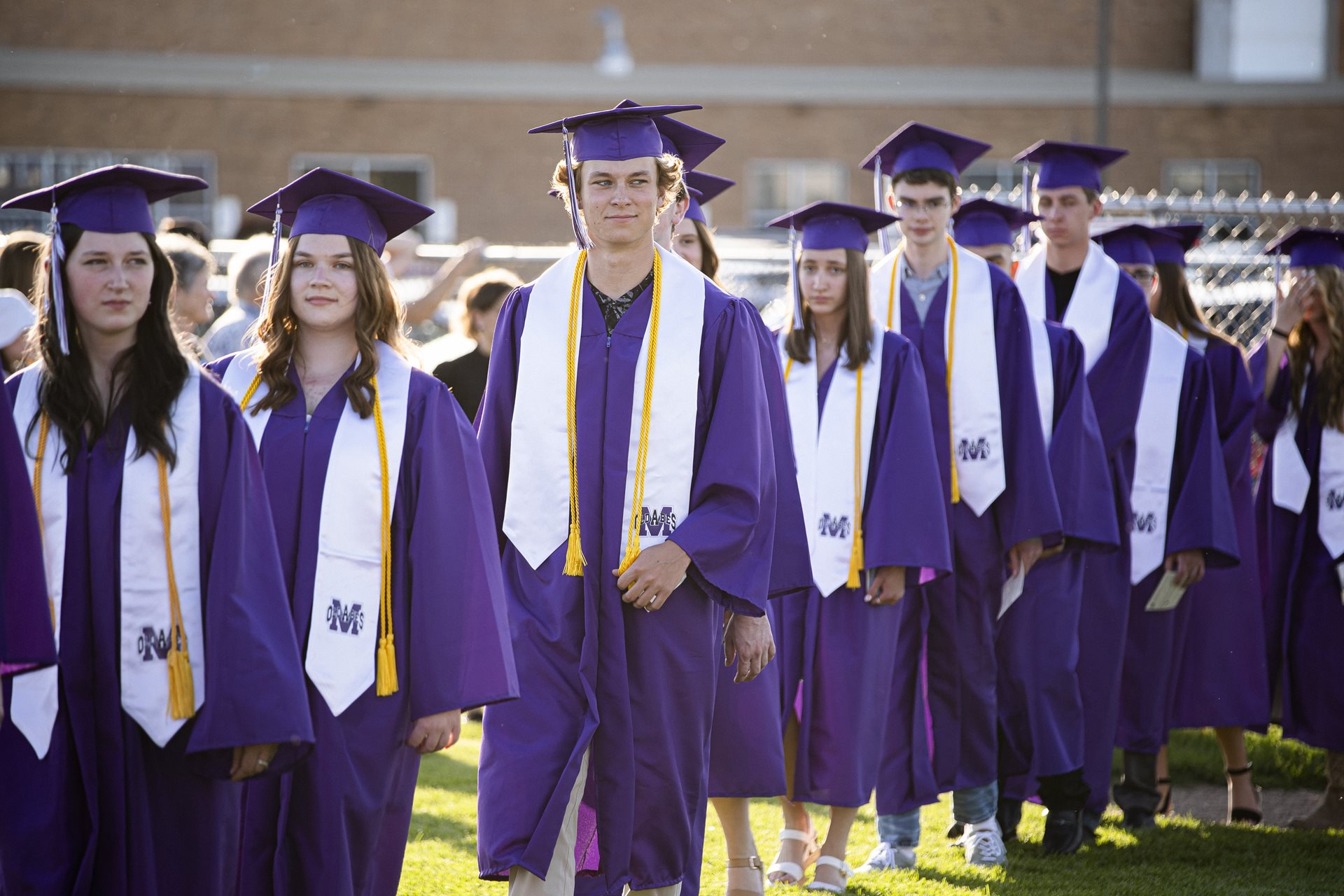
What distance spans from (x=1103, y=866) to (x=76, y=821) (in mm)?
3627

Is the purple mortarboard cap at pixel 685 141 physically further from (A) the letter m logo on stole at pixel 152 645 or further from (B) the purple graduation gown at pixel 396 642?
(A) the letter m logo on stole at pixel 152 645

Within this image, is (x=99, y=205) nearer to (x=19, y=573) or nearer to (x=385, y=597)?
(x=19, y=573)

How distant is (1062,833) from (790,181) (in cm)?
1979

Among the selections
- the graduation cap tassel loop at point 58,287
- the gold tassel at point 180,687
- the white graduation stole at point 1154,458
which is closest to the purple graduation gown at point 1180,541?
the white graduation stole at point 1154,458

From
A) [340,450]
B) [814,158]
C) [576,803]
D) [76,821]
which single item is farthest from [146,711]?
[814,158]

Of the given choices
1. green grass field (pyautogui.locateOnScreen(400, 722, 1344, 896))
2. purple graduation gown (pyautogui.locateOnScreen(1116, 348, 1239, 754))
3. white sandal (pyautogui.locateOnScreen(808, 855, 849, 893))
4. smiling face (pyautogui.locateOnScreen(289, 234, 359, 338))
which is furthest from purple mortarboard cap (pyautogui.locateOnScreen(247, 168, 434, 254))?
purple graduation gown (pyautogui.locateOnScreen(1116, 348, 1239, 754))

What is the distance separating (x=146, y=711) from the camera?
10.6ft

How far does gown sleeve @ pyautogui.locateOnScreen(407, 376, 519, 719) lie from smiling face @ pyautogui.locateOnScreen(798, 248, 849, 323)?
189 cm

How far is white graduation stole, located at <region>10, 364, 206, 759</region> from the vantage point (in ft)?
10.5

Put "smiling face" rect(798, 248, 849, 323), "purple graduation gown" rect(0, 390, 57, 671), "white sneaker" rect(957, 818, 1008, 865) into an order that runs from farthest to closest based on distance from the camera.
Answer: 1. "white sneaker" rect(957, 818, 1008, 865)
2. "smiling face" rect(798, 248, 849, 323)
3. "purple graduation gown" rect(0, 390, 57, 671)

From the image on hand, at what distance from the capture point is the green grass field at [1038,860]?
5.06 meters

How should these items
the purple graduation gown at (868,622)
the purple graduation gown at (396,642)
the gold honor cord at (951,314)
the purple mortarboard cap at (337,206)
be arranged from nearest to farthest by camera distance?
1. the purple graduation gown at (396,642)
2. the purple mortarboard cap at (337,206)
3. the purple graduation gown at (868,622)
4. the gold honor cord at (951,314)

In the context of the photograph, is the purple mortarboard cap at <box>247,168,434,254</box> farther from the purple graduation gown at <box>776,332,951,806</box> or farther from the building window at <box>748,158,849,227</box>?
the building window at <box>748,158,849,227</box>

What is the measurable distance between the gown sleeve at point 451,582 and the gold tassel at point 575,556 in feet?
0.61
